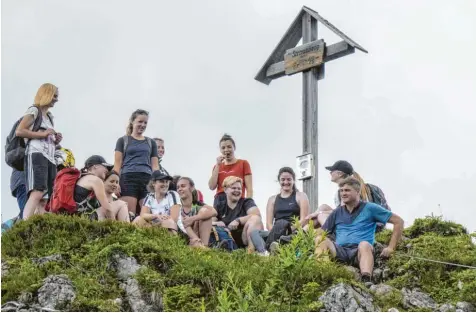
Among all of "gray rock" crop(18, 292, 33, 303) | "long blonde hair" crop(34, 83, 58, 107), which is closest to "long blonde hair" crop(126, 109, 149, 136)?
"long blonde hair" crop(34, 83, 58, 107)

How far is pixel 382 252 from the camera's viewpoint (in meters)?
13.2

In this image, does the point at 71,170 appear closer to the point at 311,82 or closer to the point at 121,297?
the point at 121,297

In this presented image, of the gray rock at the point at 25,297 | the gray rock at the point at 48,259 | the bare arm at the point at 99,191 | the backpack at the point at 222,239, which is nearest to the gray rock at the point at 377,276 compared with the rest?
the backpack at the point at 222,239

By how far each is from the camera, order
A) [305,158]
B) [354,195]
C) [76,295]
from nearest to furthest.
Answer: [76,295]
[354,195]
[305,158]

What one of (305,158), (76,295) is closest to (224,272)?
(76,295)

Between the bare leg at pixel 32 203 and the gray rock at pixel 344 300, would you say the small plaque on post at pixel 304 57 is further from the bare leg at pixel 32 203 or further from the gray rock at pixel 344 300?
the gray rock at pixel 344 300

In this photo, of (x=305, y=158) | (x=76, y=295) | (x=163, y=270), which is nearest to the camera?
(x=76, y=295)

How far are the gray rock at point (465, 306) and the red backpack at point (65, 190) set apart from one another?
486 centimetres

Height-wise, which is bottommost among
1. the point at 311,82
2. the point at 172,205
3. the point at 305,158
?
the point at 172,205

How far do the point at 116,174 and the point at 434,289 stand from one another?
423cm

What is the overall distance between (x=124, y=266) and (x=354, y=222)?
2948mm

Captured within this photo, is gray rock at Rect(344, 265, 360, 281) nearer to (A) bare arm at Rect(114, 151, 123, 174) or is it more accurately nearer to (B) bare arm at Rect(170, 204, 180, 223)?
(B) bare arm at Rect(170, 204, 180, 223)

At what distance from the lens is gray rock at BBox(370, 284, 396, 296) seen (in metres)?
11.7

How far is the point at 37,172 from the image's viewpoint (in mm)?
13461
